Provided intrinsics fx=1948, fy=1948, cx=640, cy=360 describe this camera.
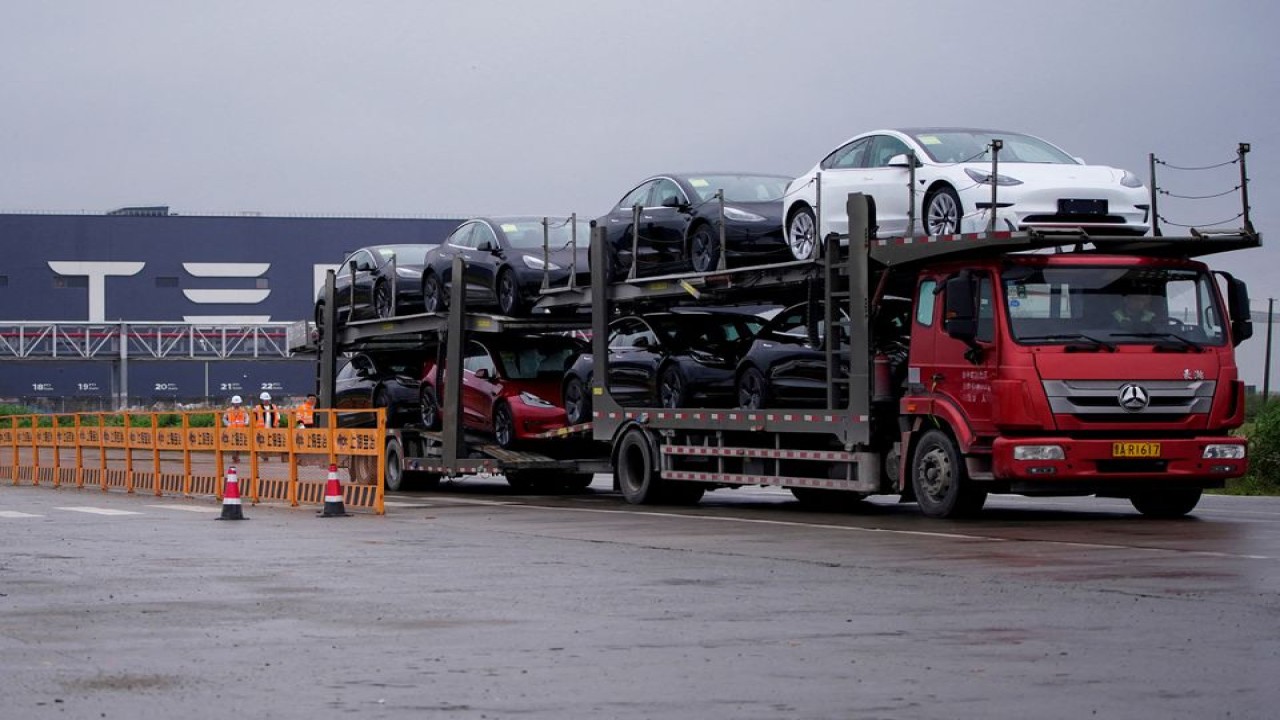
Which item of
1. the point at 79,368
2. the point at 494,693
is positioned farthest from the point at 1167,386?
the point at 79,368

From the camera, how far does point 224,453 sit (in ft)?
84.4

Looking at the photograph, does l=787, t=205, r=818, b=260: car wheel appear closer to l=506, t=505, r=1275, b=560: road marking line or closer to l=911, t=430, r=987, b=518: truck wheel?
l=911, t=430, r=987, b=518: truck wheel

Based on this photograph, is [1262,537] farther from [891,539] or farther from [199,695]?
[199,695]

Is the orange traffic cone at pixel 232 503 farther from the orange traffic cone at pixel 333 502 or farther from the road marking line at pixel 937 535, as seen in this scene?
the road marking line at pixel 937 535

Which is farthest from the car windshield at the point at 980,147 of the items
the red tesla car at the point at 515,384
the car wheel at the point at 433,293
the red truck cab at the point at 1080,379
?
the car wheel at the point at 433,293

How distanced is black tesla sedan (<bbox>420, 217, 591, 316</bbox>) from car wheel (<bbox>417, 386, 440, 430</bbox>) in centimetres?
145

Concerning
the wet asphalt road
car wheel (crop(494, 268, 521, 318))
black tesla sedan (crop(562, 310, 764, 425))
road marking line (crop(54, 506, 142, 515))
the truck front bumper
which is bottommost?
the wet asphalt road

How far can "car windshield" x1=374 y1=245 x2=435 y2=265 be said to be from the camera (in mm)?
28031

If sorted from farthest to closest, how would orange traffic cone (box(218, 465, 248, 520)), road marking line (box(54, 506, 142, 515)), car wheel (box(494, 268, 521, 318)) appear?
car wheel (box(494, 268, 521, 318)), road marking line (box(54, 506, 142, 515)), orange traffic cone (box(218, 465, 248, 520))

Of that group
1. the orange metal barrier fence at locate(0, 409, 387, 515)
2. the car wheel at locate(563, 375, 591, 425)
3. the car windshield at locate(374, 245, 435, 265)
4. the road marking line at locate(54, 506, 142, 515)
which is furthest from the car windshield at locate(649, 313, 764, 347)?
the car windshield at locate(374, 245, 435, 265)

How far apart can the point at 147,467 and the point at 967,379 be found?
29.3 metres

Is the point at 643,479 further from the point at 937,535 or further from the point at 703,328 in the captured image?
the point at 937,535

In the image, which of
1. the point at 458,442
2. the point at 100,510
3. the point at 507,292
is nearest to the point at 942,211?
the point at 507,292

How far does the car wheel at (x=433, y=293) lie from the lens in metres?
26.2
